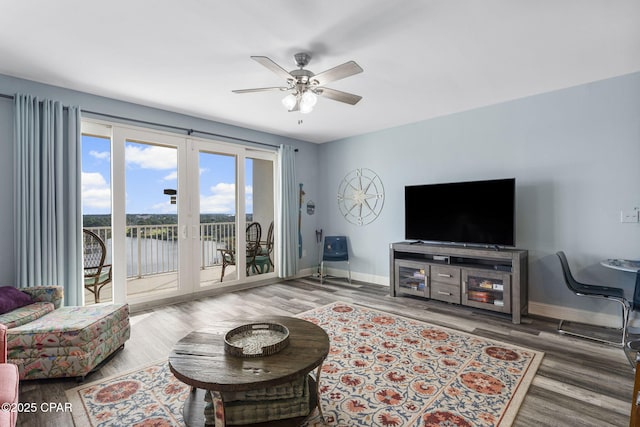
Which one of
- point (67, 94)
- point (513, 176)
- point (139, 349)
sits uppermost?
point (67, 94)

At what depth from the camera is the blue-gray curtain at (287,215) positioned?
534 centimetres

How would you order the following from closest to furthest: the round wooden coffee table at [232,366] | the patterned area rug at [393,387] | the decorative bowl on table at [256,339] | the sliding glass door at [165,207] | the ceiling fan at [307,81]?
the round wooden coffee table at [232,366] < the decorative bowl on table at [256,339] < the patterned area rug at [393,387] < the ceiling fan at [307,81] < the sliding glass door at [165,207]

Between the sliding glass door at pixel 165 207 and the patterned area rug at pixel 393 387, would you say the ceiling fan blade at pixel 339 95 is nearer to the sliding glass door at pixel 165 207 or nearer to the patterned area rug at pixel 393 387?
the patterned area rug at pixel 393 387

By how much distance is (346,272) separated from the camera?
567cm

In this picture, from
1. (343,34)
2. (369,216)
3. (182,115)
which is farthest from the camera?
(369,216)

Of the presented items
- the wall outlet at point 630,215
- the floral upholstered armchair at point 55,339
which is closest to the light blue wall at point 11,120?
the floral upholstered armchair at point 55,339

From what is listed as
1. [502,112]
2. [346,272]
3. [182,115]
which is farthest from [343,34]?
[346,272]

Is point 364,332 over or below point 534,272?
below

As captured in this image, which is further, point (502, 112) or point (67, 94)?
point (502, 112)

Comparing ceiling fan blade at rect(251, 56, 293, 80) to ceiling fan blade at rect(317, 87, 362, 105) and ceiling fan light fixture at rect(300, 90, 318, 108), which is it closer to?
ceiling fan light fixture at rect(300, 90, 318, 108)

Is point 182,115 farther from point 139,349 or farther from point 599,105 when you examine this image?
point 599,105

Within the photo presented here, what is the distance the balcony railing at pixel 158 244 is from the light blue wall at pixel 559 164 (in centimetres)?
368

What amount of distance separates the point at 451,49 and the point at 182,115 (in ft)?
11.3

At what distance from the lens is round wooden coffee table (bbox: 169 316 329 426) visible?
1.44m
